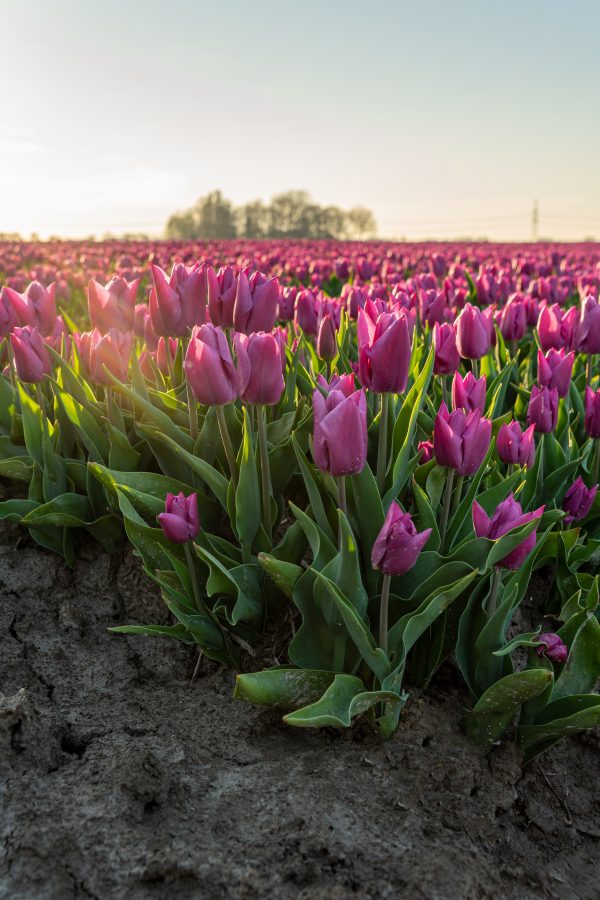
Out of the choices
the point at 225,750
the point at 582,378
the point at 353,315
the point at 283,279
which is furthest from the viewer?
the point at 283,279

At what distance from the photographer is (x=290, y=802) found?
1.71 m

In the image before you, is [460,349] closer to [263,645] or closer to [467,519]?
[467,519]

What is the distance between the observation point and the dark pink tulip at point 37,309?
286 cm

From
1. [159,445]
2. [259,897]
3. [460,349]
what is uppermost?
[460,349]

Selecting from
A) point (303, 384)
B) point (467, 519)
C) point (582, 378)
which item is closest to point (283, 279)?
point (582, 378)

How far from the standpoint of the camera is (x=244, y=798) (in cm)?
173

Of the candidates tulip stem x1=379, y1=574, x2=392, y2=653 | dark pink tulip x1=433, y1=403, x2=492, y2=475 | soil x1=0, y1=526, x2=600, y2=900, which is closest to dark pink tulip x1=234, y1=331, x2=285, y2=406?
dark pink tulip x1=433, y1=403, x2=492, y2=475

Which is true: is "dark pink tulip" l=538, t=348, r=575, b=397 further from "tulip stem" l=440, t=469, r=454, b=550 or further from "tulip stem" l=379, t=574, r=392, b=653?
"tulip stem" l=379, t=574, r=392, b=653

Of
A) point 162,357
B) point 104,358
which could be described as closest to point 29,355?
point 104,358

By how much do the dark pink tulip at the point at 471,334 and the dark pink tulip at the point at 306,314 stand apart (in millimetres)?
807

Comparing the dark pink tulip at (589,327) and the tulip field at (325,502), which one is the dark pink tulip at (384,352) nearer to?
the tulip field at (325,502)

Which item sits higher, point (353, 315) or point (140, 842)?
point (353, 315)

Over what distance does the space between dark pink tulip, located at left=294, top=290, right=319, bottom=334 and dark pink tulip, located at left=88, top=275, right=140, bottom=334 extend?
819 mm

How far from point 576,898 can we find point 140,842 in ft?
3.23
